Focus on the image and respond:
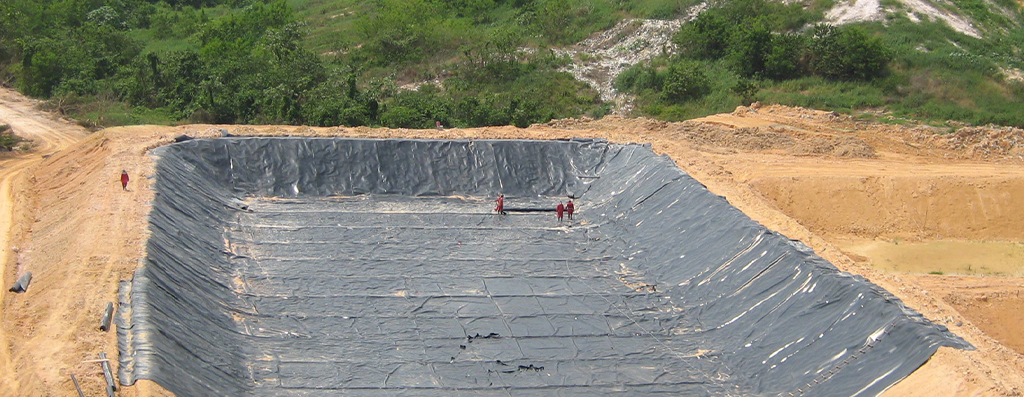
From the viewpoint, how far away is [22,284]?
1368cm

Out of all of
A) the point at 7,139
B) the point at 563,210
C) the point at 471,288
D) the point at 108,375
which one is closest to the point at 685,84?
the point at 563,210

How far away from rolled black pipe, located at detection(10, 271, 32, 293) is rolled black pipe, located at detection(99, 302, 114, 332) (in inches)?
91.8

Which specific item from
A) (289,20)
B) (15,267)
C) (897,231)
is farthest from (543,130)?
(289,20)

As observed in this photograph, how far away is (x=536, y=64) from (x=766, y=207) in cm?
1704

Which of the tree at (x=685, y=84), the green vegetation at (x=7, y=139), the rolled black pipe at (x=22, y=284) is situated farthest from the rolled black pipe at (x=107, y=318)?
the tree at (x=685, y=84)

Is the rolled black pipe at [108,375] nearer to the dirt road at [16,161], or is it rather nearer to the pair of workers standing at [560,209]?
the dirt road at [16,161]

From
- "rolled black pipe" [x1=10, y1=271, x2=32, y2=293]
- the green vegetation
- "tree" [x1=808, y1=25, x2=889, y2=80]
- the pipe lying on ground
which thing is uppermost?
the pipe lying on ground

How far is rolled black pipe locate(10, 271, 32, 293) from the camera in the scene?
1358 cm

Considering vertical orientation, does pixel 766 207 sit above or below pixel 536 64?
above

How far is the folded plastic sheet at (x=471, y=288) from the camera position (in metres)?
12.5

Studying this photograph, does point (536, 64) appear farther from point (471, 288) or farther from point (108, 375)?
point (108, 375)

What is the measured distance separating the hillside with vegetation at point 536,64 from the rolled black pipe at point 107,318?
1423 centimetres

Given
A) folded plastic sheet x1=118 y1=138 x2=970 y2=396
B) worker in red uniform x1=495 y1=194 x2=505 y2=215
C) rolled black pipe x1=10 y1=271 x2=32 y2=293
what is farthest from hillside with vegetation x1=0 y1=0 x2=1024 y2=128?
rolled black pipe x1=10 y1=271 x2=32 y2=293

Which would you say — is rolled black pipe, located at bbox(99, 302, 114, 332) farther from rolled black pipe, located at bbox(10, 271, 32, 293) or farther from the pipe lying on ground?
rolled black pipe, located at bbox(10, 271, 32, 293)
